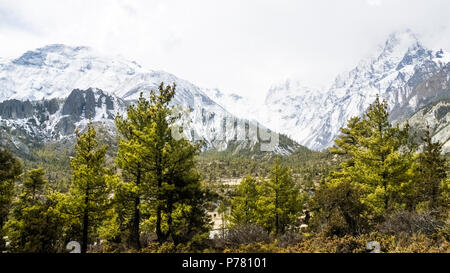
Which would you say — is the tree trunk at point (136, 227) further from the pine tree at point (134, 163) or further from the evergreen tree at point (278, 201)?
the evergreen tree at point (278, 201)

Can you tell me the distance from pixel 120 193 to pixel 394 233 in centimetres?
1315

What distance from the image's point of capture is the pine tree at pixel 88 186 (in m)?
16.2

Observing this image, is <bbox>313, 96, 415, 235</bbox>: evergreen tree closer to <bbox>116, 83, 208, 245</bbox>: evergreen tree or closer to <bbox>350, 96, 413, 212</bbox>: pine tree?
<bbox>350, 96, 413, 212</bbox>: pine tree

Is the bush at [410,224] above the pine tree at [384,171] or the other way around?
the other way around

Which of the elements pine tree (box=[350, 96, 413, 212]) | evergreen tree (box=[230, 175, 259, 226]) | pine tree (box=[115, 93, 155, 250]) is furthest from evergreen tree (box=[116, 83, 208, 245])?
evergreen tree (box=[230, 175, 259, 226])

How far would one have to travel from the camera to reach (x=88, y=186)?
54.3 feet

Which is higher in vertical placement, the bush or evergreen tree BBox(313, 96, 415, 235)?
evergreen tree BBox(313, 96, 415, 235)

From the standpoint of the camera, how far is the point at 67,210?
16422mm

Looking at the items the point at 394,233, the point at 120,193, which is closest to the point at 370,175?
the point at 394,233

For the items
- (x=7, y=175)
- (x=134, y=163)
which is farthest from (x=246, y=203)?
(x=7, y=175)

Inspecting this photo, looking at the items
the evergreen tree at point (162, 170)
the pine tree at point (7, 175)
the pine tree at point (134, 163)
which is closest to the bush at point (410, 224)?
the evergreen tree at point (162, 170)

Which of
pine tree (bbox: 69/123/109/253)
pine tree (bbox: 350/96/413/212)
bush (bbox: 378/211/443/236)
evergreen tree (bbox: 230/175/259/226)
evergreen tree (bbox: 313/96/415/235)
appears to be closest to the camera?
bush (bbox: 378/211/443/236)

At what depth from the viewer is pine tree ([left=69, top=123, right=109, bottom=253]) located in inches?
640
